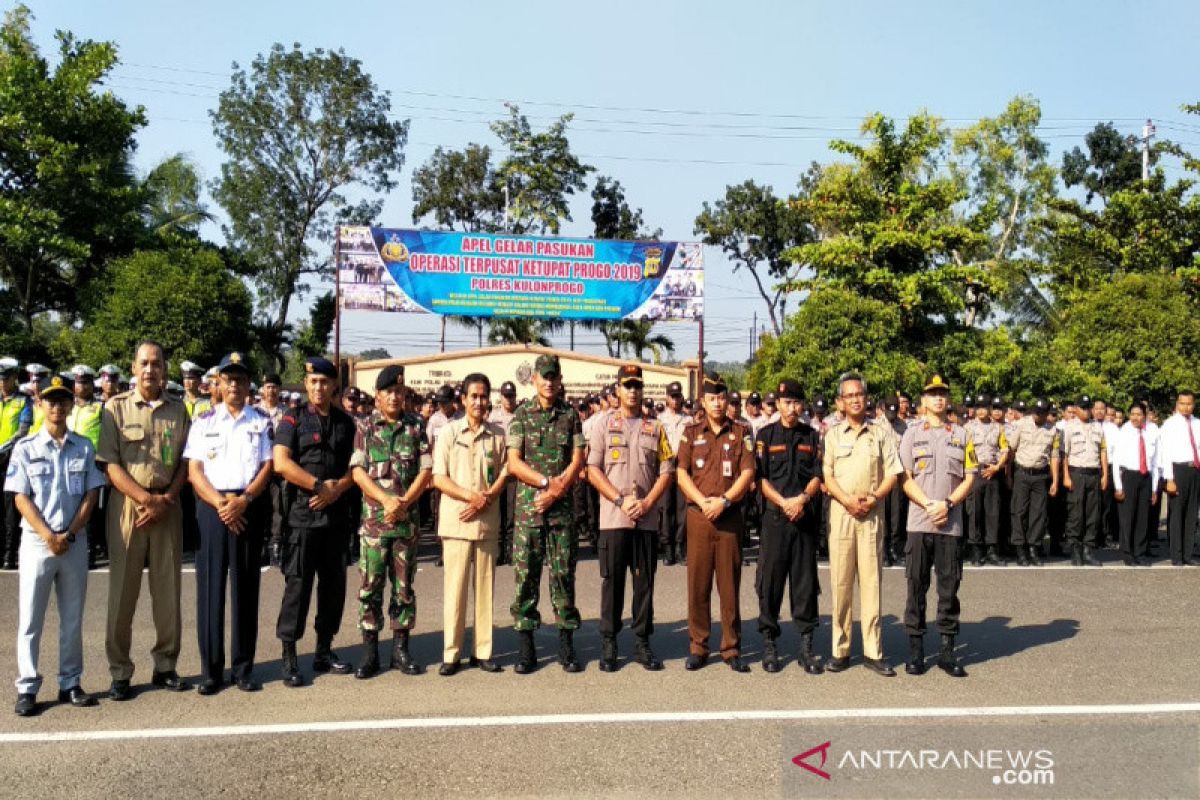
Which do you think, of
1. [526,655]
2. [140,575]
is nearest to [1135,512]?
[526,655]

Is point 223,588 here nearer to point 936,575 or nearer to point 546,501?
point 546,501

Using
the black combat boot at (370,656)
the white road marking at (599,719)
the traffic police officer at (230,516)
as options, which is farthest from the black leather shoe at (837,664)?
the traffic police officer at (230,516)

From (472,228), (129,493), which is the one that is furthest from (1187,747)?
(472,228)

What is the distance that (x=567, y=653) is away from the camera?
6.51 metres

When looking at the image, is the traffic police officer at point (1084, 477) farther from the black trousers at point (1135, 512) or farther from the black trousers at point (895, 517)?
the black trousers at point (895, 517)

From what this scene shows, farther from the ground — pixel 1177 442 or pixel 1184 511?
pixel 1177 442

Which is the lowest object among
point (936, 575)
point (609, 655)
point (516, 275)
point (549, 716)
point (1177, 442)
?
point (549, 716)

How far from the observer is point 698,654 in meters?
6.52

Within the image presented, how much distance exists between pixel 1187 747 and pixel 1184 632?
10.1 ft

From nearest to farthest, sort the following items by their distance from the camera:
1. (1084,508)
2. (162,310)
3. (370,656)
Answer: (370,656), (1084,508), (162,310)

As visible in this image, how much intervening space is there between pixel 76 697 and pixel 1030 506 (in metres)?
10.2

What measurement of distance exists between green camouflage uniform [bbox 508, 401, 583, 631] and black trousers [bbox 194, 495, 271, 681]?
1660 millimetres

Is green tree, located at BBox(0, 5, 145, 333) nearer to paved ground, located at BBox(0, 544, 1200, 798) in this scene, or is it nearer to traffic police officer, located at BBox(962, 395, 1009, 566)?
paved ground, located at BBox(0, 544, 1200, 798)

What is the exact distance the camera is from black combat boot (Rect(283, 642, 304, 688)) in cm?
602
